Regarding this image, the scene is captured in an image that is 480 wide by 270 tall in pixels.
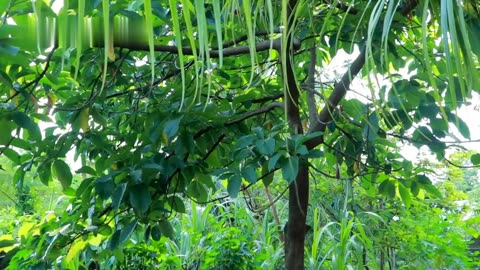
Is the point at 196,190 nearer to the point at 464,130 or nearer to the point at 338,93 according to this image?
the point at 338,93

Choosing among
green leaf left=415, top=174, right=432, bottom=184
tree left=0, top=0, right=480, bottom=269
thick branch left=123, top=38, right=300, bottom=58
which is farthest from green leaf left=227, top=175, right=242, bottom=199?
green leaf left=415, top=174, right=432, bottom=184

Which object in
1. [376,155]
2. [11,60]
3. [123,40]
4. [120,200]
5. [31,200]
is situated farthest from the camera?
[31,200]

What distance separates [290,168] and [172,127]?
1.19 feet

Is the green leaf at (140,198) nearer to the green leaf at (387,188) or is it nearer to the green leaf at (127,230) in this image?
the green leaf at (127,230)

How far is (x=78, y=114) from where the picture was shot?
6.19 ft

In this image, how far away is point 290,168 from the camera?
1554mm

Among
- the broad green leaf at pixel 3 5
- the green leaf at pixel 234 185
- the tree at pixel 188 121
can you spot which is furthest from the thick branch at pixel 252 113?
the broad green leaf at pixel 3 5

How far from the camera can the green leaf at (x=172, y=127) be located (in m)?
1.69

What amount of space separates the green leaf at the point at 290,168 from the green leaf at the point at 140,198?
44cm

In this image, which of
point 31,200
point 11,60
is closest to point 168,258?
point 11,60

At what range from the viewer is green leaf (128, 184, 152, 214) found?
176 centimetres

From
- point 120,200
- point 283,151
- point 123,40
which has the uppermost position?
point 123,40

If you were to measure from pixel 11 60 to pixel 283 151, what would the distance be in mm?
696

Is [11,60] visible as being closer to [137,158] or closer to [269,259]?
[137,158]
